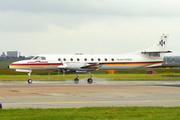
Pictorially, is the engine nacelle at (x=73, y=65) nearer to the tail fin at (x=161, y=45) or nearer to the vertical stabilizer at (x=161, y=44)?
the tail fin at (x=161, y=45)

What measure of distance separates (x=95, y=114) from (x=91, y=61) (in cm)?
2815

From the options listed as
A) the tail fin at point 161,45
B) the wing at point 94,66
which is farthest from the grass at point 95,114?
the tail fin at point 161,45

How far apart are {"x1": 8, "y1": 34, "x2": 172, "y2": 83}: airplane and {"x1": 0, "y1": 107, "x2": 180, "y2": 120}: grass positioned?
79.2 ft

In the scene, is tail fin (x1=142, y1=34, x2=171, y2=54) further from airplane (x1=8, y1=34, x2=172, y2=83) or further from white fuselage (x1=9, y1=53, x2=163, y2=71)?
white fuselage (x1=9, y1=53, x2=163, y2=71)

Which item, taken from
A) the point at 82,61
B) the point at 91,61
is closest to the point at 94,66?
the point at 91,61

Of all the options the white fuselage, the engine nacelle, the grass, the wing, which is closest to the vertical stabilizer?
the white fuselage

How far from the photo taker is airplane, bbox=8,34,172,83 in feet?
132

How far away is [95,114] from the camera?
46.1ft

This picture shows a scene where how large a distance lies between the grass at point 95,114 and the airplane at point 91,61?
24.1 m

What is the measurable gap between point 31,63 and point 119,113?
89.8ft

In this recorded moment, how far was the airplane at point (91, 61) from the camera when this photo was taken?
132 feet

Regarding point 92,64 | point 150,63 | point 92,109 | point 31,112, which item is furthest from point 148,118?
point 150,63

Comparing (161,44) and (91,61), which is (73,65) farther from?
(161,44)

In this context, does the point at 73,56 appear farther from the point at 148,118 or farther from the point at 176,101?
the point at 148,118
